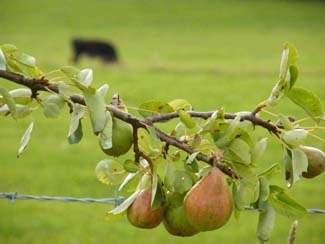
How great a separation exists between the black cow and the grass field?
17.0 inches

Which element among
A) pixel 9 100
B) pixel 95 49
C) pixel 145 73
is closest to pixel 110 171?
pixel 9 100

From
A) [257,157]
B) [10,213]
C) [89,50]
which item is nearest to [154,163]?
[257,157]

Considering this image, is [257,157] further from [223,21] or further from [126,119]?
[223,21]

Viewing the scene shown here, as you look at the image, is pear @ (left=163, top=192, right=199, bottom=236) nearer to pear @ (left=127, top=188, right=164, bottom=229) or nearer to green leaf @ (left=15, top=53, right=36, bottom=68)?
pear @ (left=127, top=188, right=164, bottom=229)

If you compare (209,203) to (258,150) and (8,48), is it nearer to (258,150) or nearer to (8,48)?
(258,150)

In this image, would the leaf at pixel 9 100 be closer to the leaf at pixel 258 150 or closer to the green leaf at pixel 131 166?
the green leaf at pixel 131 166

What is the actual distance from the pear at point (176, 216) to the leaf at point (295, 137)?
20 cm

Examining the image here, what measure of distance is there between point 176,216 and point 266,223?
0.15 metres

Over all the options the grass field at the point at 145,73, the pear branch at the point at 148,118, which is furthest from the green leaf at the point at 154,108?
the grass field at the point at 145,73

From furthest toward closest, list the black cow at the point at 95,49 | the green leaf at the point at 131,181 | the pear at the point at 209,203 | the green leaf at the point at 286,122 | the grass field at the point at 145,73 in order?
1. the black cow at the point at 95,49
2. the grass field at the point at 145,73
3. the green leaf at the point at 131,181
4. the green leaf at the point at 286,122
5. the pear at the point at 209,203

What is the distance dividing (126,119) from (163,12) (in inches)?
1651

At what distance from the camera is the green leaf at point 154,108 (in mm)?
1502

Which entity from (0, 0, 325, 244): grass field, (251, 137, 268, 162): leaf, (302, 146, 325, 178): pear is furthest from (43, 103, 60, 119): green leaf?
(0, 0, 325, 244): grass field

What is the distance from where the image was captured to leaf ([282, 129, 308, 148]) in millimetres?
1423
